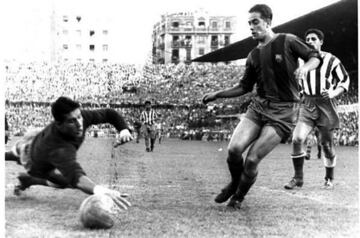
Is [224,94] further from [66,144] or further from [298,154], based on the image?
[298,154]

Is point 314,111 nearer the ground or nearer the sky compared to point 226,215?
nearer the sky

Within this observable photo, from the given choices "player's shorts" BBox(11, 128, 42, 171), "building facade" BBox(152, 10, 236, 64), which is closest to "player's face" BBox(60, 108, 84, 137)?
"player's shorts" BBox(11, 128, 42, 171)

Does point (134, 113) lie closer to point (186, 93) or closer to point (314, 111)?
point (186, 93)

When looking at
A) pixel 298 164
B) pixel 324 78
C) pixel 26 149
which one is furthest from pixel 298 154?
pixel 26 149

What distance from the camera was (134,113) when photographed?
20516 mm

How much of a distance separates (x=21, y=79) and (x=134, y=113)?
1231 cm

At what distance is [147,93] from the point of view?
25.3 meters

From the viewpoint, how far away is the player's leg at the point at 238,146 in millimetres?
5273

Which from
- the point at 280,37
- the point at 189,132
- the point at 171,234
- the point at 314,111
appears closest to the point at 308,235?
the point at 171,234

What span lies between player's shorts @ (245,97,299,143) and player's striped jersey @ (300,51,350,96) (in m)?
1.88

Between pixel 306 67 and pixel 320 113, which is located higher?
pixel 306 67

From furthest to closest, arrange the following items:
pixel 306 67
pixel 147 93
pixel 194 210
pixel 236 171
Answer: pixel 147 93 < pixel 236 171 < pixel 194 210 < pixel 306 67

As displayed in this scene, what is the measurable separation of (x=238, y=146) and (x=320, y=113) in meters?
2.31

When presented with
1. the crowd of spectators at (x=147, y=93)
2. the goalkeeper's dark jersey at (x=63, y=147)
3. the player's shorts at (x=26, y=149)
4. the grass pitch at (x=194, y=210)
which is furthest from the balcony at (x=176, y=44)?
the goalkeeper's dark jersey at (x=63, y=147)
